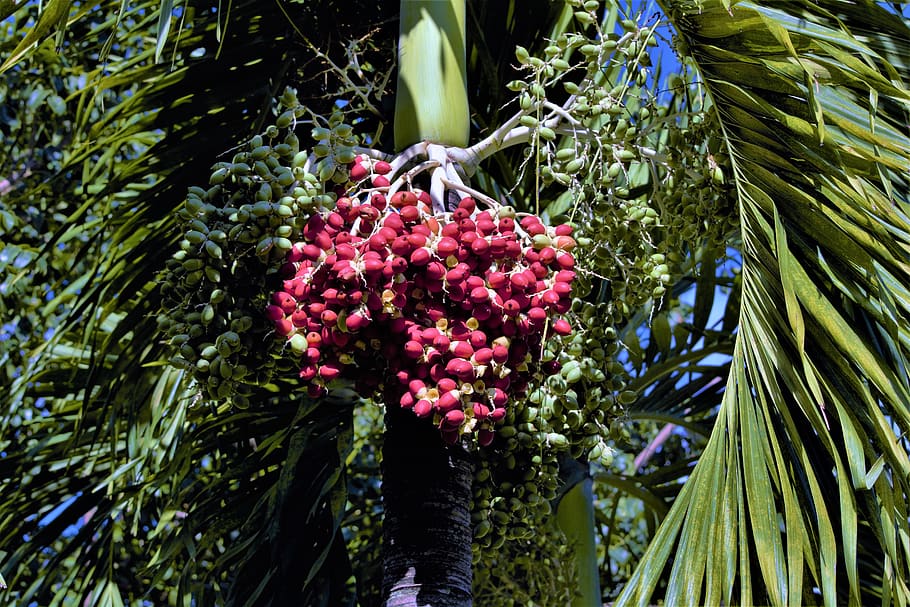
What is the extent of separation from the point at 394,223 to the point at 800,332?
0.67m

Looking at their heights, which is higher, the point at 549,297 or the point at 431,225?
the point at 431,225

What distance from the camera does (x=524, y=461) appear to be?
216cm

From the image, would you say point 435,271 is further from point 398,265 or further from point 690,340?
point 690,340

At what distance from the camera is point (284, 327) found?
1776mm

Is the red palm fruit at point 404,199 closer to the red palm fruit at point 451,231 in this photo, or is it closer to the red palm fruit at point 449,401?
the red palm fruit at point 451,231

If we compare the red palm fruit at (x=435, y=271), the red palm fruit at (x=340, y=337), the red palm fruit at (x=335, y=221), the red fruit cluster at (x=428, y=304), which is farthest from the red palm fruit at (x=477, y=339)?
the red palm fruit at (x=335, y=221)

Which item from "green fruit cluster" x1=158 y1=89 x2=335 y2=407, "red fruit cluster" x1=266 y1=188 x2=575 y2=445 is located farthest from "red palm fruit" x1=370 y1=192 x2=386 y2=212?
"green fruit cluster" x1=158 y1=89 x2=335 y2=407

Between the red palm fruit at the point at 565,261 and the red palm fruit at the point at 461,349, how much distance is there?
235 millimetres

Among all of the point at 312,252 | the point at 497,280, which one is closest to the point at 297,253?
the point at 312,252

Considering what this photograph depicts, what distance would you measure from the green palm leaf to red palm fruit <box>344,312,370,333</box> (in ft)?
1.97

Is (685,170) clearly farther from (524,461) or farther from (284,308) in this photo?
(284,308)

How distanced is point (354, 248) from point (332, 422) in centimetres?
104

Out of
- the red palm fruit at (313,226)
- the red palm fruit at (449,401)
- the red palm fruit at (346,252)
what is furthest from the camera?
the red palm fruit at (313,226)

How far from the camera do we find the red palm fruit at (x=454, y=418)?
1647 mm
